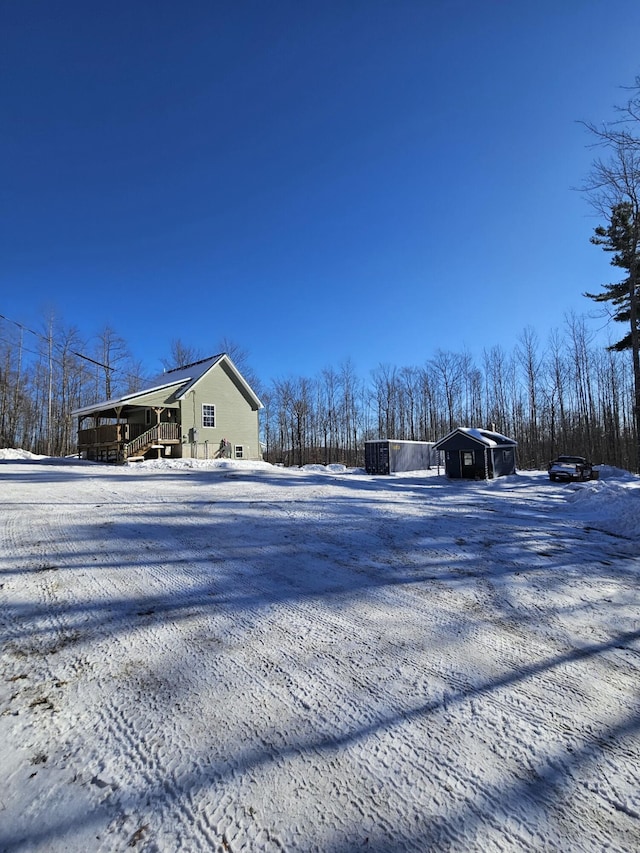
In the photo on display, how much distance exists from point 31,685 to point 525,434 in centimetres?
4626

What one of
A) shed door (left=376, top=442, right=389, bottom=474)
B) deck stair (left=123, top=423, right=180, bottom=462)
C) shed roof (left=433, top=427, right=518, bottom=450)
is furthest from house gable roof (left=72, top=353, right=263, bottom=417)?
shed roof (left=433, top=427, right=518, bottom=450)

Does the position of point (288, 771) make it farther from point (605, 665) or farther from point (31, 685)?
point (605, 665)

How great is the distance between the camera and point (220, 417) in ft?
82.4

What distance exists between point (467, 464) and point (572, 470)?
17.2ft

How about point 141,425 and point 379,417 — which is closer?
point 141,425

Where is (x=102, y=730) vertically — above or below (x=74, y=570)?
below

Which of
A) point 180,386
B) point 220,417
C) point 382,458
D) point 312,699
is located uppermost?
point 180,386

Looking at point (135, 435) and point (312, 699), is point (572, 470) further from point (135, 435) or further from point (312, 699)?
point (135, 435)

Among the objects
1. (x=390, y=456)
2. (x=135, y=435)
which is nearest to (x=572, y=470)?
(x=390, y=456)

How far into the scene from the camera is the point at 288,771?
1793mm

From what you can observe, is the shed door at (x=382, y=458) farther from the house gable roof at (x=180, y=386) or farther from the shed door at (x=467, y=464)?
the house gable roof at (x=180, y=386)

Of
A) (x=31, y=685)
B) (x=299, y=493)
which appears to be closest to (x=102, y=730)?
(x=31, y=685)

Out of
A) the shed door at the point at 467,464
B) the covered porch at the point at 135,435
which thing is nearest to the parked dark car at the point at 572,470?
the shed door at the point at 467,464

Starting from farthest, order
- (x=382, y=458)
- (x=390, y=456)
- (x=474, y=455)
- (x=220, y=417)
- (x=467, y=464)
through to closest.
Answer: (x=390, y=456) → (x=382, y=458) → (x=220, y=417) → (x=467, y=464) → (x=474, y=455)
